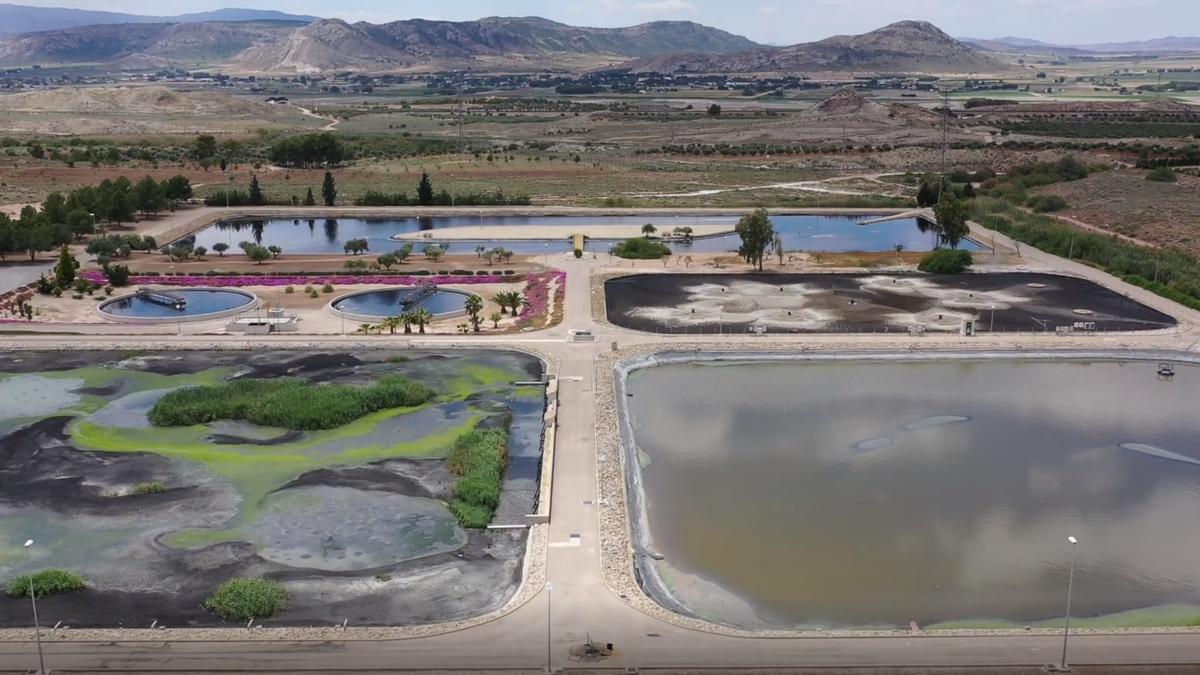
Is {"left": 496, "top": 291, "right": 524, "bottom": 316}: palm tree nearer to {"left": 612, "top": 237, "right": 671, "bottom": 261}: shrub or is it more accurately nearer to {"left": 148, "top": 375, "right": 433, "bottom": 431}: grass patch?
{"left": 148, "top": 375, "right": 433, "bottom": 431}: grass patch

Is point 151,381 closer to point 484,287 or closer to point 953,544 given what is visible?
point 484,287

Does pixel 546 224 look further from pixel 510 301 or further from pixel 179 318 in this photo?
pixel 179 318

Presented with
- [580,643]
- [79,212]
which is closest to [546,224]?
[79,212]

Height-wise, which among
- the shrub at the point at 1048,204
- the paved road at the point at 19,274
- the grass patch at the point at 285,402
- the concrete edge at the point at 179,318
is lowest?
the grass patch at the point at 285,402

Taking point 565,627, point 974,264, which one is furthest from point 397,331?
point 974,264

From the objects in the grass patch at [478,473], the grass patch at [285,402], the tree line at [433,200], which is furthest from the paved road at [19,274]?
the grass patch at [478,473]

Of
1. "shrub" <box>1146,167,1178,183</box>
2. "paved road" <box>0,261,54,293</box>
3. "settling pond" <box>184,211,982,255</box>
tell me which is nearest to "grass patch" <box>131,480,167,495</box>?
"paved road" <box>0,261,54,293</box>

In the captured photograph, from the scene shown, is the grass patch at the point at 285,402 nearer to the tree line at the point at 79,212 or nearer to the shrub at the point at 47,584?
the shrub at the point at 47,584
